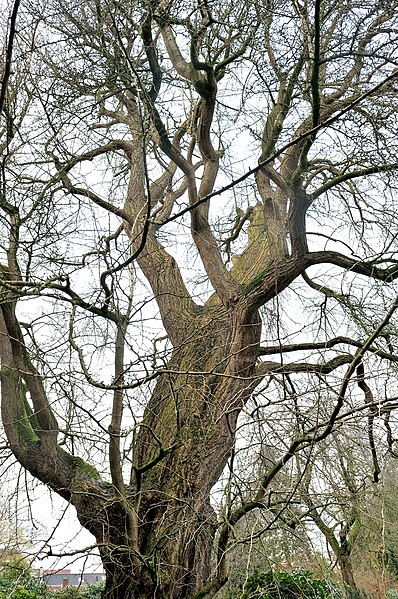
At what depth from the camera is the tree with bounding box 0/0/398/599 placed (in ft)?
12.1

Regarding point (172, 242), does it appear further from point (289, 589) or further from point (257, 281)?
point (289, 589)

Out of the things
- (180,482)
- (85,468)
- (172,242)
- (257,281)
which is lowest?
(180,482)

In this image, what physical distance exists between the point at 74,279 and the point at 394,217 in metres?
2.46

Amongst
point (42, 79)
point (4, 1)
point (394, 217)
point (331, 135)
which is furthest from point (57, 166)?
point (394, 217)

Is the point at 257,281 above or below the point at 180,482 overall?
above

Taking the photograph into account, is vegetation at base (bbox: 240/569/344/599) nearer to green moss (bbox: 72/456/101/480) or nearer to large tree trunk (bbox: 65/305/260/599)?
large tree trunk (bbox: 65/305/260/599)

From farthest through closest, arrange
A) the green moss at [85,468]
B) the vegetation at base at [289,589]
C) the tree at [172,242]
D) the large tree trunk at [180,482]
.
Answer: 1. the green moss at [85,468]
2. the large tree trunk at [180,482]
3. the tree at [172,242]
4. the vegetation at base at [289,589]

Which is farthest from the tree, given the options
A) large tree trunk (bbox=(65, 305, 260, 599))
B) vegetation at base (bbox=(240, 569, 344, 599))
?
vegetation at base (bbox=(240, 569, 344, 599))

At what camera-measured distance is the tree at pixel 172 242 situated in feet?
12.1

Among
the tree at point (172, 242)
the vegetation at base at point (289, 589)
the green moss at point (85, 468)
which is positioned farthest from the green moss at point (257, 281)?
the vegetation at base at point (289, 589)

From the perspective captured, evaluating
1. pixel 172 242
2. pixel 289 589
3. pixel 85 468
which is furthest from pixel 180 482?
pixel 172 242

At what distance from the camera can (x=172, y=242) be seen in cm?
530

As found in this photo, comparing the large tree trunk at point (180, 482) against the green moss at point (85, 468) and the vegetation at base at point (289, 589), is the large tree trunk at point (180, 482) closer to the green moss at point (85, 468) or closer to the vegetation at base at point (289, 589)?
the green moss at point (85, 468)

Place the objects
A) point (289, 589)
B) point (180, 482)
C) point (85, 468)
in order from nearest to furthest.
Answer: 1. point (289, 589)
2. point (180, 482)
3. point (85, 468)
